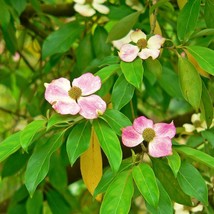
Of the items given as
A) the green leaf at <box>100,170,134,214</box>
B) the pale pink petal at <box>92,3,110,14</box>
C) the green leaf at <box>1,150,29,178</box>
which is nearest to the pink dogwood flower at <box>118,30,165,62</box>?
the green leaf at <box>100,170,134,214</box>

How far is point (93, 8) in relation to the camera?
55.0 inches

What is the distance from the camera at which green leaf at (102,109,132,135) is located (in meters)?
0.92

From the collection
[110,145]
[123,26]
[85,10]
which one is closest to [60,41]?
[85,10]

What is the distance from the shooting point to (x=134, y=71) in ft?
3.18

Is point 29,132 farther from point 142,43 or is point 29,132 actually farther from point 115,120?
point 142,43

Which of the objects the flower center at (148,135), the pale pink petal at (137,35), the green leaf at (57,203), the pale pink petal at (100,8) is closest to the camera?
the flower center at (148,135)

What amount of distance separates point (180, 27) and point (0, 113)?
131 cm

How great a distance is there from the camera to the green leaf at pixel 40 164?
908mm

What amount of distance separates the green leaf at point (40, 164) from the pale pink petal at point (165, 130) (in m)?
0.15

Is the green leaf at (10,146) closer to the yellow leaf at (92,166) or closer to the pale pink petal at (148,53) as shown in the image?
the yellow leaf at (92,166)

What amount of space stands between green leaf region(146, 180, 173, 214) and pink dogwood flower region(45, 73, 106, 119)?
145 mm

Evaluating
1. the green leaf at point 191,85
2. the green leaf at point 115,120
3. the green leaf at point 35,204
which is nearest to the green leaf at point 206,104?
the green leaf at point 191,85

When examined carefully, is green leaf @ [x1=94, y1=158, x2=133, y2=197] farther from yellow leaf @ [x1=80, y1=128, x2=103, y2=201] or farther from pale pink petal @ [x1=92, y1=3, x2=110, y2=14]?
pale pink petal @ [x1=92, y1=3, x2=110, y2=14]

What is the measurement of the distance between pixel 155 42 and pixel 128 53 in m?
0.05
